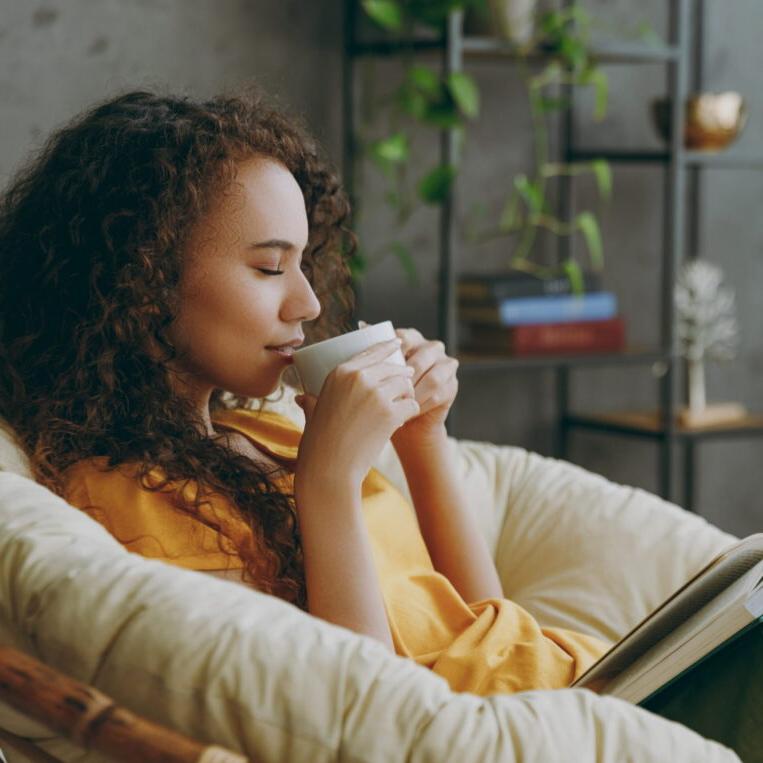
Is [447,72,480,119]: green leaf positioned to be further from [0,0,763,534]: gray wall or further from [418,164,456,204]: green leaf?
[0,0,763,534]: gray wall

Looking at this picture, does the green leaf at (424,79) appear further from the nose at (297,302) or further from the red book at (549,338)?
the nose at (297,302)

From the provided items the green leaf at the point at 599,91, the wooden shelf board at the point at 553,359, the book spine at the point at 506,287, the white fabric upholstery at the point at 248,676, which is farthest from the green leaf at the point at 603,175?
the white fabric upholstery at the point at 248,676

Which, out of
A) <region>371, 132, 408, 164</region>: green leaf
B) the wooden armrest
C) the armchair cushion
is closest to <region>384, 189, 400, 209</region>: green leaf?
<region>371, 132, 408, 164</region>: green leaf

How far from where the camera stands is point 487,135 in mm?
2795

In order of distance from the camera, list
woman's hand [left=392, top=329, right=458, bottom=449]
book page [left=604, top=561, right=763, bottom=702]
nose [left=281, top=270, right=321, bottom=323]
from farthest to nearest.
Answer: woman's hand [left=392, top=329, right=458, bottom=449] < nose [left=281, top=270, right=321, bottom=323] < book page [left=604, top=561, right=763, bottom=702]

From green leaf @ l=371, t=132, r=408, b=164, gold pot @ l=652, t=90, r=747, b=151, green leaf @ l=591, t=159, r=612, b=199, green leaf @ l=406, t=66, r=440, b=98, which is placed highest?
green leaf @ l=406, t=66, r=440, b=98

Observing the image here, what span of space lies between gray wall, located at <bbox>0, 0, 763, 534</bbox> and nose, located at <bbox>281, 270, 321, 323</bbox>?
1.24 metres

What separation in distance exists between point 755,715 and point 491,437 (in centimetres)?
192

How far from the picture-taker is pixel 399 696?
0.81 metres

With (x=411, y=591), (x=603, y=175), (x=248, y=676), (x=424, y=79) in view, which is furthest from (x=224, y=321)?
(x=603, y=175)

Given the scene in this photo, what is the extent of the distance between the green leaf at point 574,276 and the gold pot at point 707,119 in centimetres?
36

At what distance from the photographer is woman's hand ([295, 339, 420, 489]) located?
1081 millimetres

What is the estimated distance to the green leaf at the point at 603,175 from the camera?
260 cm

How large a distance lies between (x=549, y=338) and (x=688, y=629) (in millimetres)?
1659
